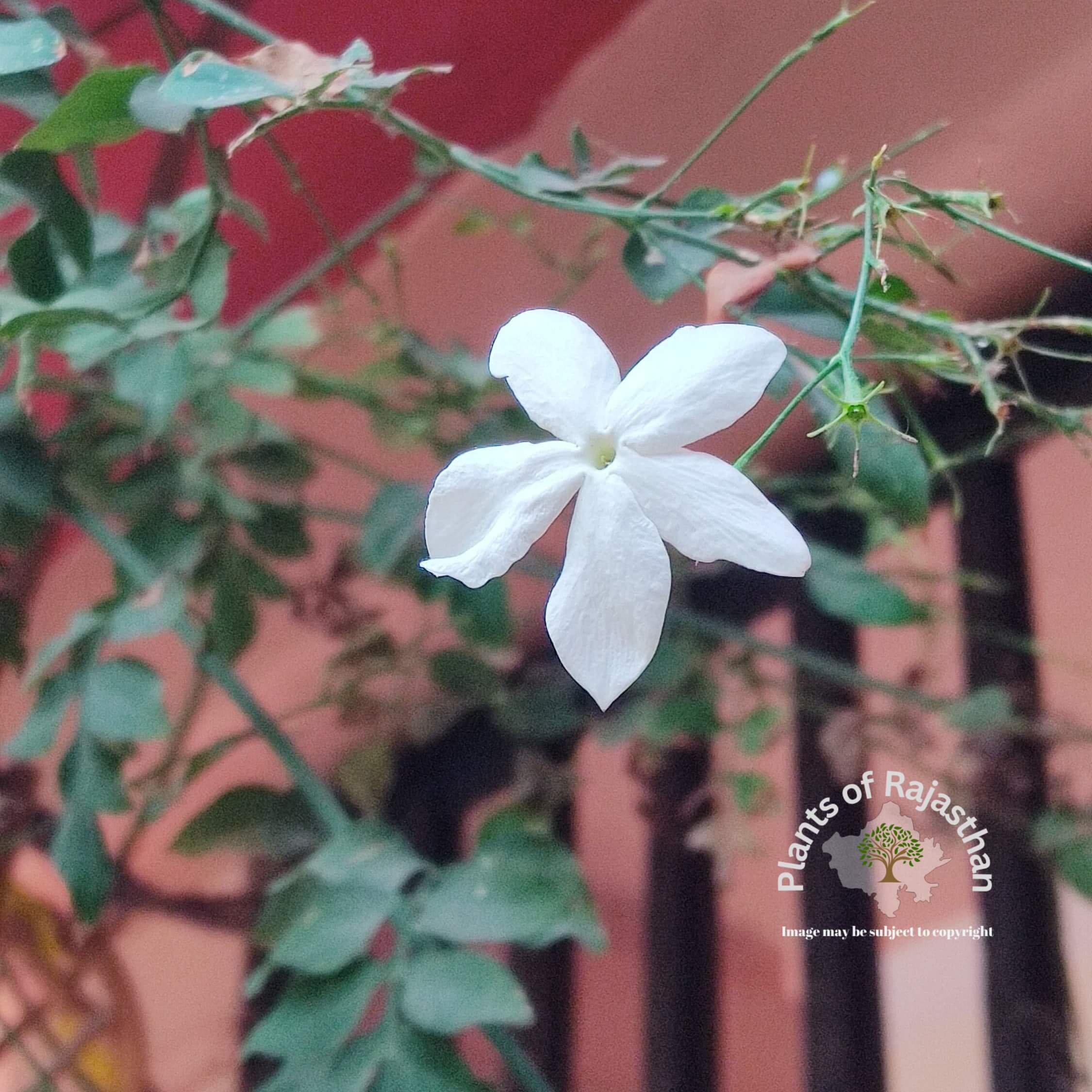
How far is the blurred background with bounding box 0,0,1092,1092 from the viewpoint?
38 centimetres

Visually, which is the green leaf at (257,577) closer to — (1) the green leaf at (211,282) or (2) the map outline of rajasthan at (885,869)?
(1) the green leaf at (211,282)

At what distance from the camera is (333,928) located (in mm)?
392

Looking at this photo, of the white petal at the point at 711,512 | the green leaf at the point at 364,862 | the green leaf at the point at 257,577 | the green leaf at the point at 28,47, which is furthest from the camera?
the green leaf at the point at 257,577

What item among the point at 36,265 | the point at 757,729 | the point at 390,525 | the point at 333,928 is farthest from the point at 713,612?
the point at 36,265

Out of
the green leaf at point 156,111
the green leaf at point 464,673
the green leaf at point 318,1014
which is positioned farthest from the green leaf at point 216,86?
the green leaf at point 464,673

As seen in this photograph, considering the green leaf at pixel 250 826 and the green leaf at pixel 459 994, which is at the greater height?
the green leaf at pixel 250 826

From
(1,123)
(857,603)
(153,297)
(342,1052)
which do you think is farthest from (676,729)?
(1,123)

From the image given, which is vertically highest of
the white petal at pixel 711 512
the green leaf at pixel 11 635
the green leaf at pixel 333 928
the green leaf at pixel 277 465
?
the green leaf at pixel 277 465

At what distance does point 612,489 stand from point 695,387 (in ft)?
0.09

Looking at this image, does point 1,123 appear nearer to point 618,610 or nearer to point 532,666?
point 532,666

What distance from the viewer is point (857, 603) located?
18.3 inches

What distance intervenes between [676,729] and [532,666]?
21 centimetres

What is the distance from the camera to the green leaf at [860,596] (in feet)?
1.49

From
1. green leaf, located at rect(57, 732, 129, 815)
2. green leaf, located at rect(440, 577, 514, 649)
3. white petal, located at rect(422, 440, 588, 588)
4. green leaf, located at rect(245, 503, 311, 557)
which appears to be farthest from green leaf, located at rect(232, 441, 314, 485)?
white petal, located at rect(422, 440, 588, 588)
